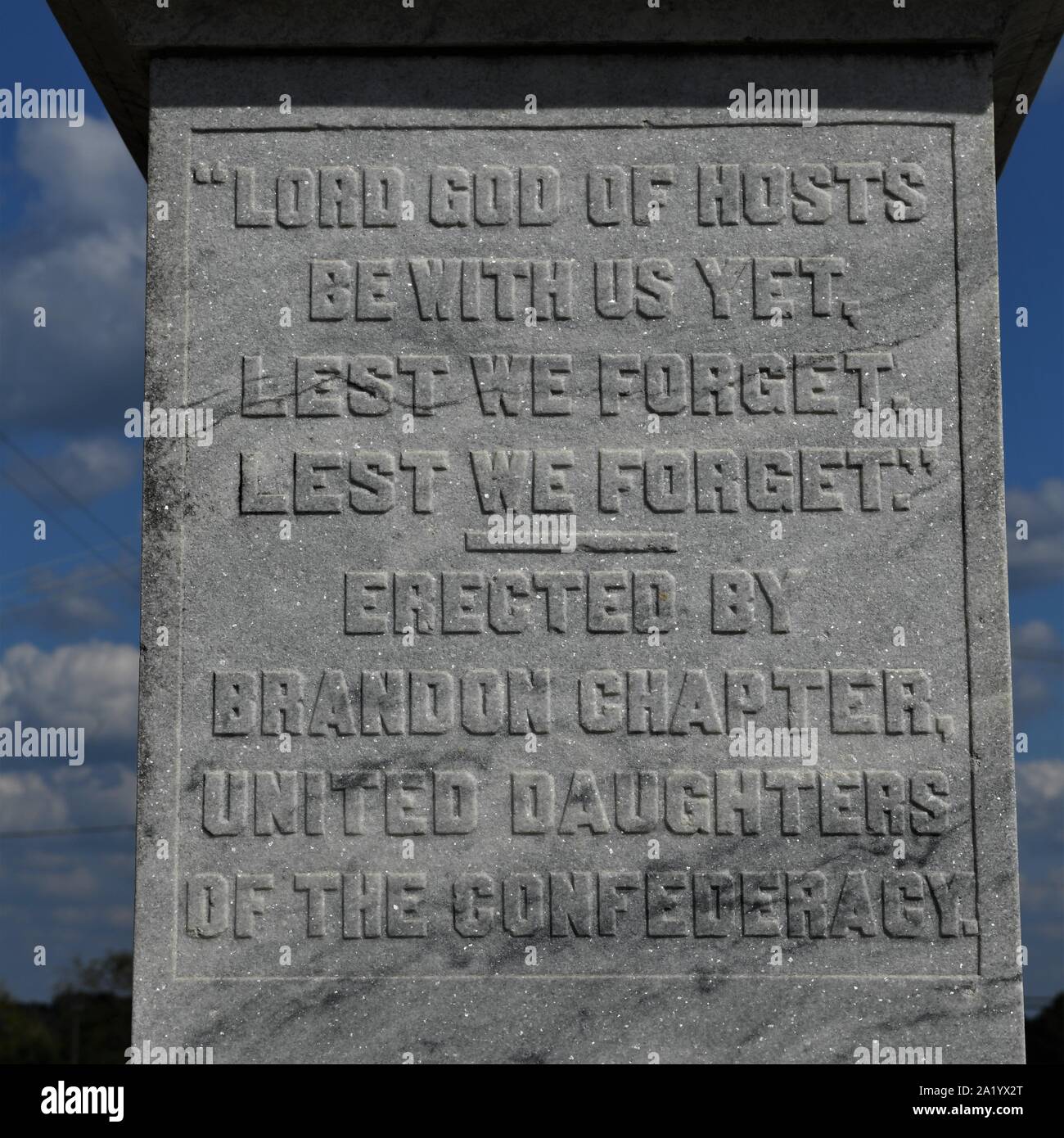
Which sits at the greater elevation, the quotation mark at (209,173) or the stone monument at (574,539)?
the quotation mark at (209,173)

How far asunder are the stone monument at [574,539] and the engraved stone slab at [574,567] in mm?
18

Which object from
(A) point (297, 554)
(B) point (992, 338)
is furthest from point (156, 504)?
(B) point (992, 338)

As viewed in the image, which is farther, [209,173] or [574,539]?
[209,173]

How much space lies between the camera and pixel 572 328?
279 inches

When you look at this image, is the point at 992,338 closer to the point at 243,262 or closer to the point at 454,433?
the point at 454,433

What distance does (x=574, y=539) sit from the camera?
22.8ft

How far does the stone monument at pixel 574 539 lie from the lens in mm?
6715

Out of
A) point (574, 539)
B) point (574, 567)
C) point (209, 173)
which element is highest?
point (209, 173)

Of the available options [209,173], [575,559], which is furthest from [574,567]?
[209,173]

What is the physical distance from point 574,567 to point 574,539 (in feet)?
0.45

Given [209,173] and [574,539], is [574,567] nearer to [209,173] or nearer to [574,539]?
[574,539]

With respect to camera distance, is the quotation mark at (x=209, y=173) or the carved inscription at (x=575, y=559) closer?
the carved inscription at (x=575, y=559)

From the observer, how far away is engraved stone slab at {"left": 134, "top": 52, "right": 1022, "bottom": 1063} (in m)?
6.71

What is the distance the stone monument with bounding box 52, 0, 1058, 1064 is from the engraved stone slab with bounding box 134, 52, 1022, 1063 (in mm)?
→ 18
